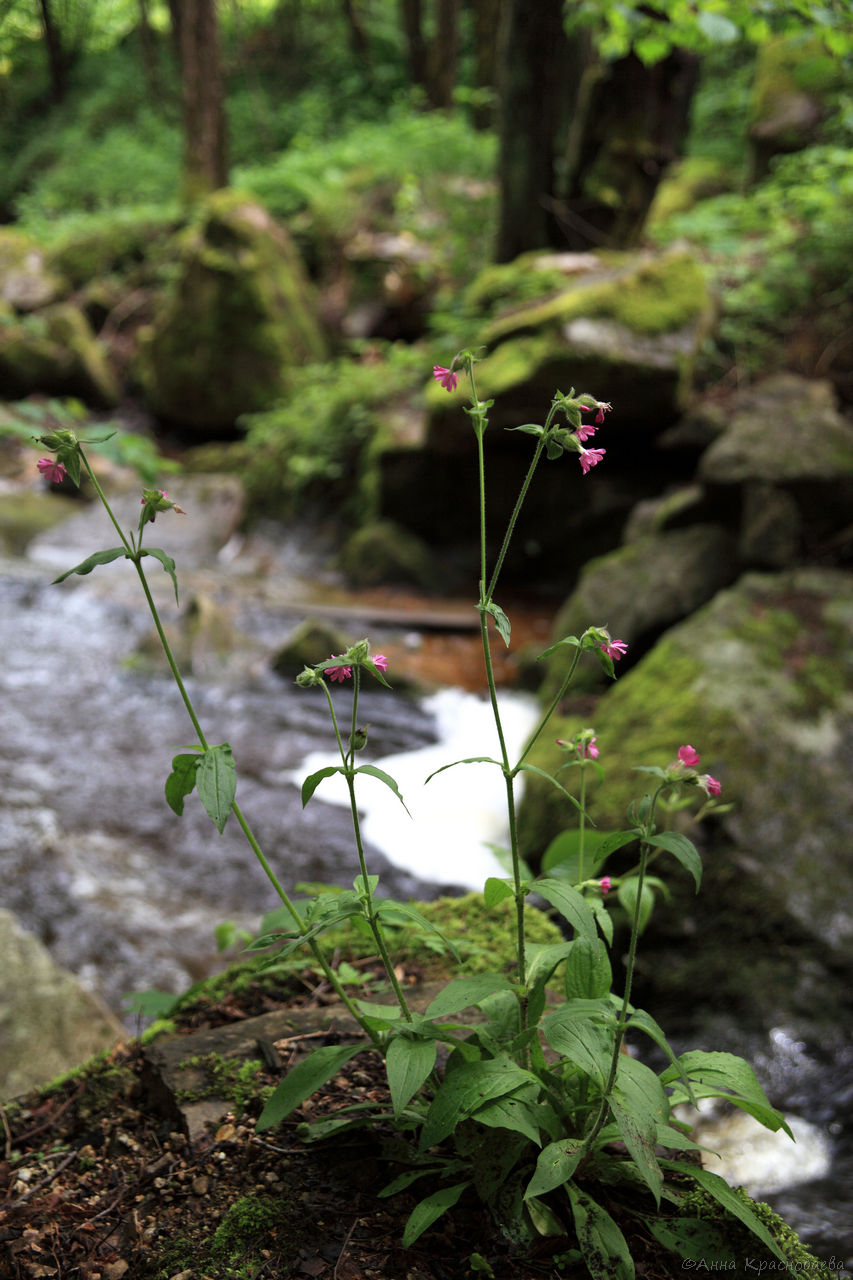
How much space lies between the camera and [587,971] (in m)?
1.56

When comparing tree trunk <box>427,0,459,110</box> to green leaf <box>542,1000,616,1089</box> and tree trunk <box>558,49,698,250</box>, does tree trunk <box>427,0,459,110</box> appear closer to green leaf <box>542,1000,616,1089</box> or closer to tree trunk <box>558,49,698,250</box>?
tree trunk <box>558,49,698,250</box>

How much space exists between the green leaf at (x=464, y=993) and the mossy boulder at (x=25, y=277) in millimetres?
15695

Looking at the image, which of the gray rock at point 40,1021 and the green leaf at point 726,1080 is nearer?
the green leaf at point 726,1080

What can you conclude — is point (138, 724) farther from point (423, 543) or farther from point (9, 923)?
point (423, 543)

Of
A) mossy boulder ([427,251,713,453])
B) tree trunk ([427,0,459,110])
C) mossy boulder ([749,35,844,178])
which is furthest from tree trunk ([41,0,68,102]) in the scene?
mossy boulder ([427,251,713,453])

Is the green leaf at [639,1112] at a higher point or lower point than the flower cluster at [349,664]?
lower

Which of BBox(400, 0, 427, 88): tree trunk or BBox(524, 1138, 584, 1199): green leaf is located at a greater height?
BBox(400, 0, 427, 88): tree trunk

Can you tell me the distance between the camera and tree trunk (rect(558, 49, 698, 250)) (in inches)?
315

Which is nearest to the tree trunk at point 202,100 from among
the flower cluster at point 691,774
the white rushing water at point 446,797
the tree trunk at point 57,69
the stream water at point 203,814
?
the tree trunk at point 57,69

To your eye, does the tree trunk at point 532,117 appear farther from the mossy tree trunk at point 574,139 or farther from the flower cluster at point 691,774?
the flower cluster at point 691,774

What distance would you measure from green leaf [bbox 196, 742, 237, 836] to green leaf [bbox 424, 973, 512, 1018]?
485 millimetres

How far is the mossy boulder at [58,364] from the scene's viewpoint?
1255 cm

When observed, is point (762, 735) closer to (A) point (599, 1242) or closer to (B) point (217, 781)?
(A) point (599, 1242)

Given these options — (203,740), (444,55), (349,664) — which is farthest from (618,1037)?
(444,55)
